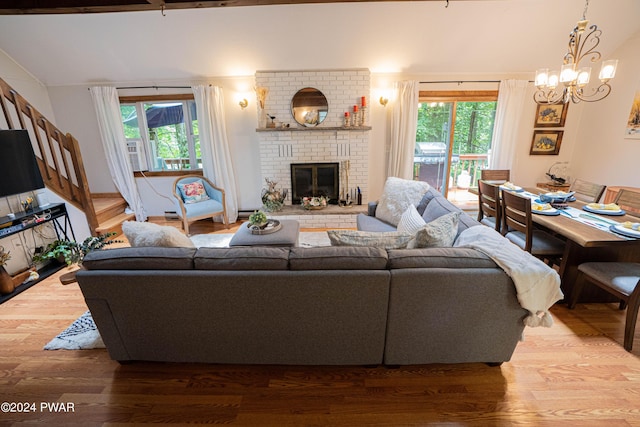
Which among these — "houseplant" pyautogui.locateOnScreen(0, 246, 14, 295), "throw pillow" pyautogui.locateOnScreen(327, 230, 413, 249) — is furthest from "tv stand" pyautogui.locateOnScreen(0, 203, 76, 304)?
Answer: "throw pillow" pyautogui.locateOnScreen(327, 230, 413, 249)

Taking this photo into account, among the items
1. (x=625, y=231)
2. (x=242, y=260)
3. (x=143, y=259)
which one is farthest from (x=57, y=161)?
(x=625, y=231)

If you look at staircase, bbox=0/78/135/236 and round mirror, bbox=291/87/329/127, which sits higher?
round mirror, bbox=291/87/329/127

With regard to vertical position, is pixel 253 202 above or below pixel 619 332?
above

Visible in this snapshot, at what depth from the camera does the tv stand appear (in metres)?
2.81

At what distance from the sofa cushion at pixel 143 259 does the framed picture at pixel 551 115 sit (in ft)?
19.0

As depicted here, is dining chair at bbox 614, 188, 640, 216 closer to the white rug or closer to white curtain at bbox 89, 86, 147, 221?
the white rug

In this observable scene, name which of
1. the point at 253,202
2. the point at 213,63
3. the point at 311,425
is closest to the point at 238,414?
the point at 311,425

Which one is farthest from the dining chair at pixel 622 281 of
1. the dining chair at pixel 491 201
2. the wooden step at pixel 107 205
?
the wooden step at pixel 107 205

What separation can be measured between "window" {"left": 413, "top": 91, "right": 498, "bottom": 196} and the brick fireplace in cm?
112

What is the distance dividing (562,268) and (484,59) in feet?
11.0

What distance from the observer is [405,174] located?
4793mm

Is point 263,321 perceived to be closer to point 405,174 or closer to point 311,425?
point 311,425

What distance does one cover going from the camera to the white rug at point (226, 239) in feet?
12.7

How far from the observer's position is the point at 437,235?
1838 millimetres
